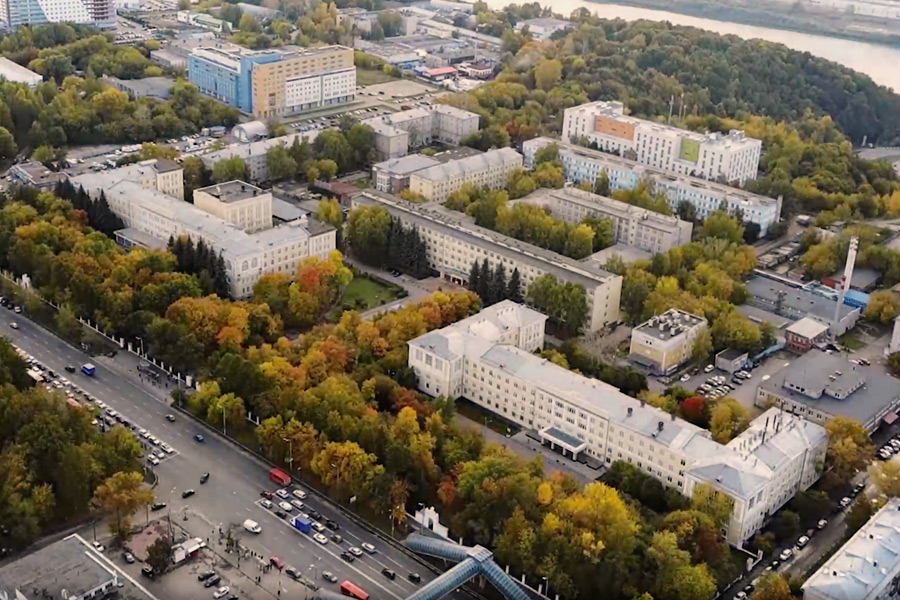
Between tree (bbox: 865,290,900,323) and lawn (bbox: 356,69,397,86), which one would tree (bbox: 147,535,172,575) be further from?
lawn (bbox: 356,69,397,86)

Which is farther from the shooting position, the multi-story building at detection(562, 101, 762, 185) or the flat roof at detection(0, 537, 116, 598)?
the multi-story building at detection(562, 101, 762, 185)

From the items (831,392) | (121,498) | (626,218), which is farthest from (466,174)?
(121,498)

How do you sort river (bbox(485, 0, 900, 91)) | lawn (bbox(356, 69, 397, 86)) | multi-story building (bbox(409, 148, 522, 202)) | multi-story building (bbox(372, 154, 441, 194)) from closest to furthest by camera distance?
multi-story building (bbox(409, 148, 522, 202)) < multi-story building (bbox(372, 154, 441, 194)) < lawn (bbox(356, 69, 397, 86)) < river (bbox(485, 0, 900, 91))

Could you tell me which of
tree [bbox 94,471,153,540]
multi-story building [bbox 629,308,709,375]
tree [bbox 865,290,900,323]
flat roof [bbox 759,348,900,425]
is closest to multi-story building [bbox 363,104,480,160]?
multi-story building [bbox 629,308,709,375]

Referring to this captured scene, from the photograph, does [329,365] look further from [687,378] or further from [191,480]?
[687,378]

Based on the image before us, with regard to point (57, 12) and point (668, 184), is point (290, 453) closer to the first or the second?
point (668, 184)

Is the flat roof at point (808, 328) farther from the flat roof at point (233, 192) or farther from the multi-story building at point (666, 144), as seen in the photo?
the flat roof at point (233, 192)
